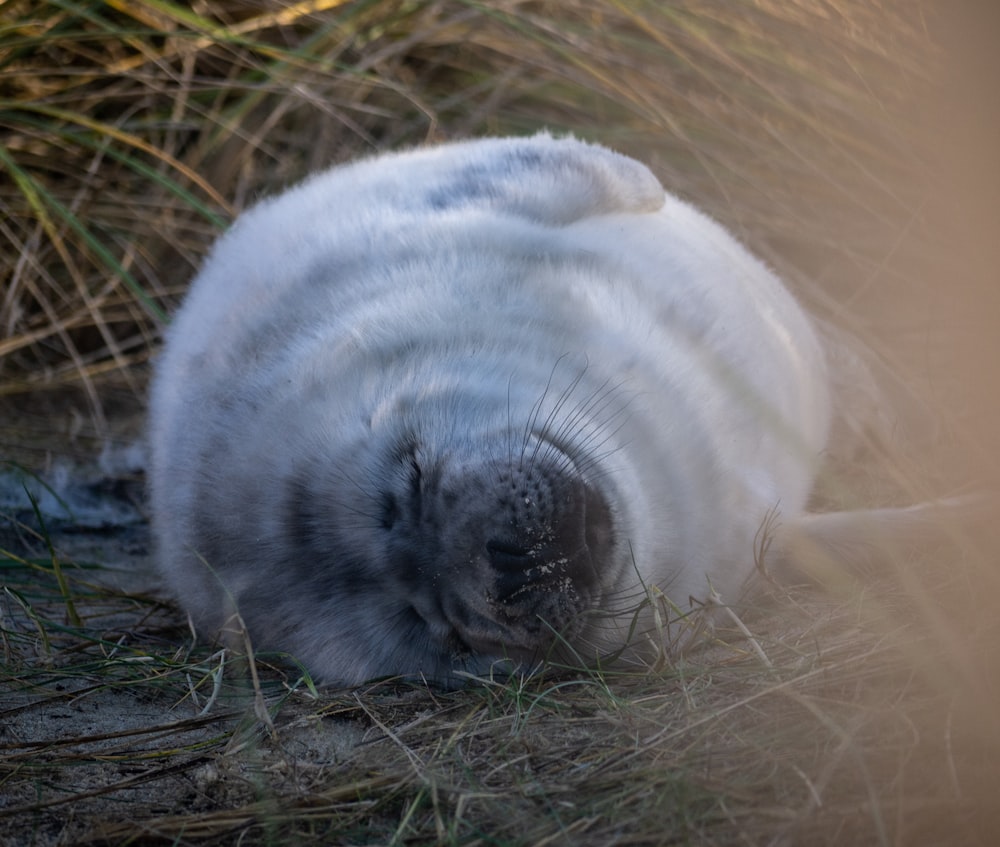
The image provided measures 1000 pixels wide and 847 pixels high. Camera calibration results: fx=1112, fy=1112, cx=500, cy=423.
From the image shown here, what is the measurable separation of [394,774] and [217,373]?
3.63 feet

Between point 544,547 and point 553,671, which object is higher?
point 544,547

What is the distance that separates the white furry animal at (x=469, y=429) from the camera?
1980mm

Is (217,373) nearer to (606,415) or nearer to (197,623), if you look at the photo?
(197,623)

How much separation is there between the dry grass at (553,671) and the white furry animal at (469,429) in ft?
0.50

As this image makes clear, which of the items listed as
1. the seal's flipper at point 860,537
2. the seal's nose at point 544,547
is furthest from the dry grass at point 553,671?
the seal's nose at point 544,547

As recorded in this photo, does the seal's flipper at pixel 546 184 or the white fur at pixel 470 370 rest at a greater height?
the seal's flipper at pixel 546 184

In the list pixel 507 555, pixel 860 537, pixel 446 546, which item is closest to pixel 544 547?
pixel 507 555

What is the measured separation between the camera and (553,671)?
2.07 meters

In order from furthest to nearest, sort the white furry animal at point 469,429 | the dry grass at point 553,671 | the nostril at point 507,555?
the white furry animal at point 469,429 → the nostril at point 507,555 → the dry grass at point 553,671

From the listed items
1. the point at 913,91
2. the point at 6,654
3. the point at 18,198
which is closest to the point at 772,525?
the point at 913,91

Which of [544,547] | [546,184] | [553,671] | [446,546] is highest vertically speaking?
[546,184]

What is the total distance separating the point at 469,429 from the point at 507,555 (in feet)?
0.91

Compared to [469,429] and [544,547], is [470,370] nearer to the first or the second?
[469,429]

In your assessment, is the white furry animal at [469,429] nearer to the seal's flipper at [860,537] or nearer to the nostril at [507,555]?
the nostril at [507,555]
